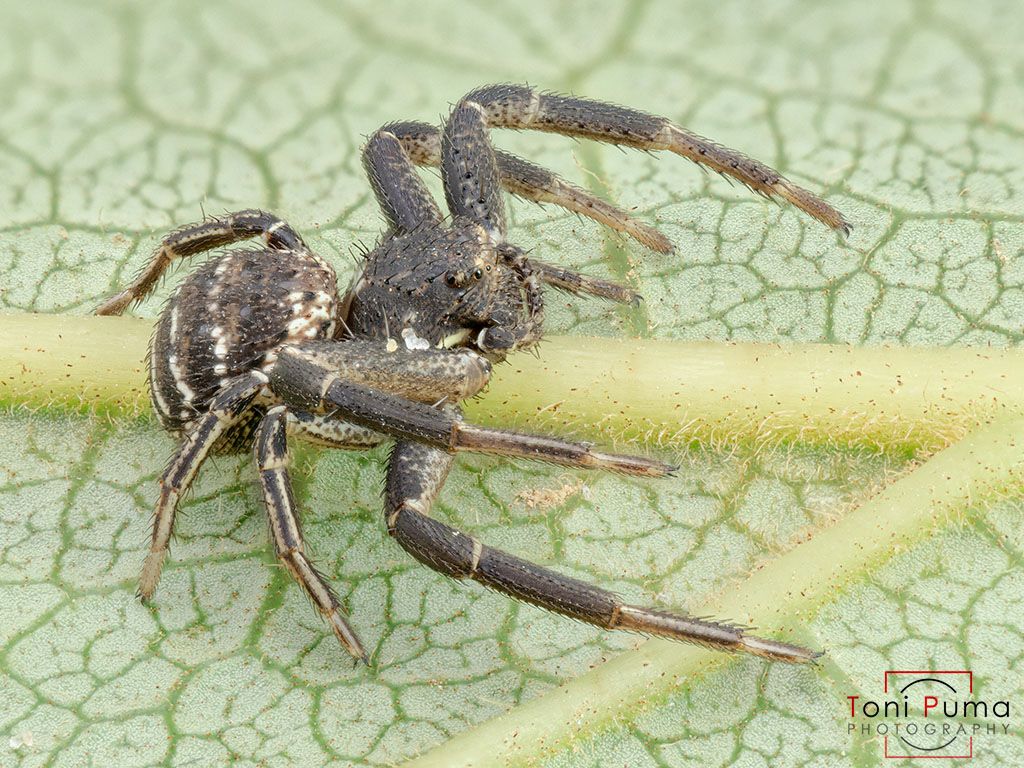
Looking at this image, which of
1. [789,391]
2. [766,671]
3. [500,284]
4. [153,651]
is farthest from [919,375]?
[153,651]

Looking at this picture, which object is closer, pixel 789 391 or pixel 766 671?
pixel 766 671

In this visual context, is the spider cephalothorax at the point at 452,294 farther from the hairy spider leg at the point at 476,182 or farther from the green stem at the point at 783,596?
the green stem at the point at 783,596

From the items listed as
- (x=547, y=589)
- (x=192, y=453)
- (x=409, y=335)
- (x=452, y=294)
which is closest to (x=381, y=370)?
(x=409, y=335)

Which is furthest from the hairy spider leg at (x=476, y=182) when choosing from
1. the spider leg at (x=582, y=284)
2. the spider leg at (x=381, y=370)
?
the spider leg at (x=381, y=370)

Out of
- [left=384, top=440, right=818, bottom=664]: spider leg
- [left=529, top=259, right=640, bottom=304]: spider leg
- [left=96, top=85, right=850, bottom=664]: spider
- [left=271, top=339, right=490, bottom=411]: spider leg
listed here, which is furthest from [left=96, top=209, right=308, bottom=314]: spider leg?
[left=384, top=440, right=818, bottom=664]: spider leg

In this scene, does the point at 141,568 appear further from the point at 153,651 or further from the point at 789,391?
the point at 789,391

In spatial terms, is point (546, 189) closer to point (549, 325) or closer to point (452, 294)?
point (549, 325)
